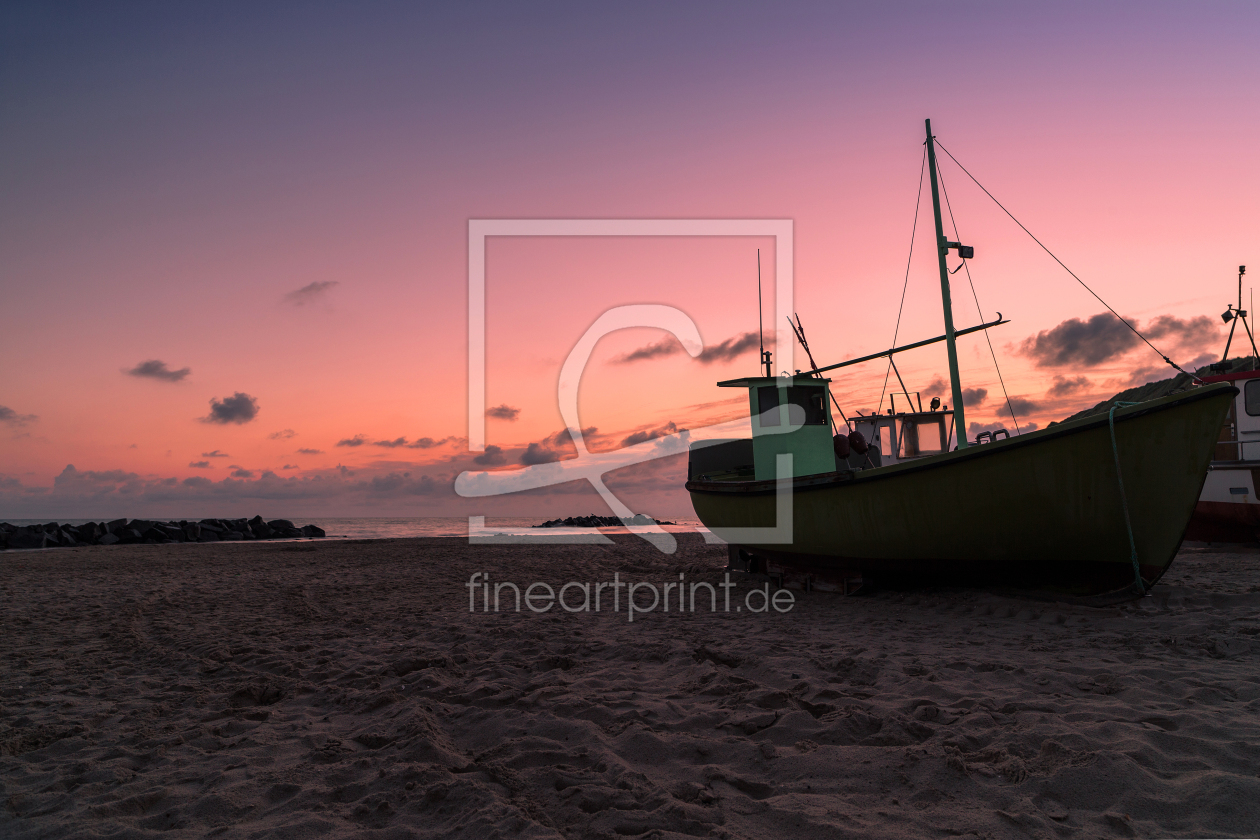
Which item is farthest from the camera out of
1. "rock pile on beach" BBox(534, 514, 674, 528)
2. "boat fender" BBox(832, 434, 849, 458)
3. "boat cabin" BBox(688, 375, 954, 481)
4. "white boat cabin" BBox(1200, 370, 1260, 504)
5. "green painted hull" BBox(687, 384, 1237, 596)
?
"rock pile on beach" BBox(534, 514, 674, 528)

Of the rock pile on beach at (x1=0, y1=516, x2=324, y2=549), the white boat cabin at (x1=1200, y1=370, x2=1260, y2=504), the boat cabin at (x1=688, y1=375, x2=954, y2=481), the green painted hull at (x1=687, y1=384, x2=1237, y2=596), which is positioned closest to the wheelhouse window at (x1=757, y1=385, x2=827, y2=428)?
the boat cabin at (x1=688, y1=375, x2=954, y2=481)

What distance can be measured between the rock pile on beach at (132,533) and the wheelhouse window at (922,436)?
84.5ft

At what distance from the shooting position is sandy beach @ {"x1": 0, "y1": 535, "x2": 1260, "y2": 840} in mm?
2729

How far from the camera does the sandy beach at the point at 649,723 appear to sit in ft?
8.95

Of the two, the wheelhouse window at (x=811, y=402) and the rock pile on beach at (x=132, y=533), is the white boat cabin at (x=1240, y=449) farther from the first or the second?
the rock pile on beach at (x=132, y=533)

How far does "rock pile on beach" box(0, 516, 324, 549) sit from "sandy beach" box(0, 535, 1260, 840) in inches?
820

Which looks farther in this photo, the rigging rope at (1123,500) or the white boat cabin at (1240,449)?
the white boat cabin at (1240,449)

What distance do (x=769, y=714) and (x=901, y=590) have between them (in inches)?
218

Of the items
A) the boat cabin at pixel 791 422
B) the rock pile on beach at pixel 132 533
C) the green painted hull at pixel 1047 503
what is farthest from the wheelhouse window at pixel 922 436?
the rock pile on beach at pixel 132 533

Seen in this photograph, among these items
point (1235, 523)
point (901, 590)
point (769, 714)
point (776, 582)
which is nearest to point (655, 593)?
point (776, 582)

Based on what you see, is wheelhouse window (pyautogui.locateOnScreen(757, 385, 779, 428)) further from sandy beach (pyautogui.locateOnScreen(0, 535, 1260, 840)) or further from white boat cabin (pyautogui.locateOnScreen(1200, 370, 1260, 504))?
white boat cabin (pyautogui.locateOnScreen(1200, 370, 1260, 504))

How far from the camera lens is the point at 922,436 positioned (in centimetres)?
1377

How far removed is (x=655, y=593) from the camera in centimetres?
946

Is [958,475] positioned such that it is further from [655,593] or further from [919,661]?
[655,593]
